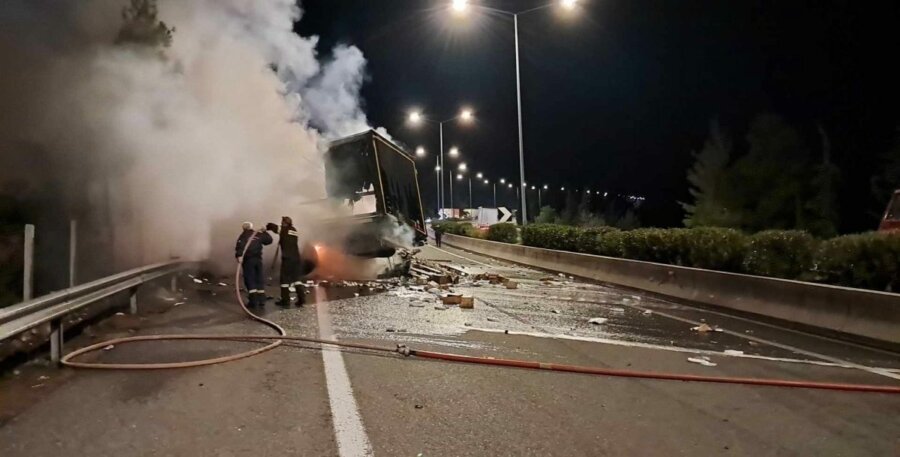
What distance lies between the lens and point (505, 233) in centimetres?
3058

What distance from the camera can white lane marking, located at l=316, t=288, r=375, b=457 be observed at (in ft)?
13.5

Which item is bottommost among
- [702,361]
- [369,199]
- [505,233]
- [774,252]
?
[702,361]

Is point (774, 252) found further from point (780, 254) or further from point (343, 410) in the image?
point (343, 410)

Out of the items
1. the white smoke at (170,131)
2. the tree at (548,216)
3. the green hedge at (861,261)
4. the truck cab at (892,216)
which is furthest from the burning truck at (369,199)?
the tree at (548,216)

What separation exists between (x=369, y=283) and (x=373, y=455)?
9928 millimetres

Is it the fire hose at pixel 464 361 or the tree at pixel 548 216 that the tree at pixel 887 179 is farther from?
the fire hose at pixel 464 361

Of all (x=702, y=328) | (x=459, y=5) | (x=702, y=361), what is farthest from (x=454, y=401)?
(x=459, y=5)

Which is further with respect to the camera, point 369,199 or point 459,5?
point 459,5

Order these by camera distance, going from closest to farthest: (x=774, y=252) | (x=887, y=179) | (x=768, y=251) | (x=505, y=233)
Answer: (x=774, y=252)
(x=768, y=251)
(x=505, y=233)
(x=887, y=179)

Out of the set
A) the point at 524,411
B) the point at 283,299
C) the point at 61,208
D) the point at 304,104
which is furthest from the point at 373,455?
the point at 304,104

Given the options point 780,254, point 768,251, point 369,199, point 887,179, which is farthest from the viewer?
point 887,179

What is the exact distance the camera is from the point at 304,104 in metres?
17.5

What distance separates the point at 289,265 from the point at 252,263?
0.72 m

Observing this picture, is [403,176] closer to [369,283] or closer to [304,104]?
[369,283]
